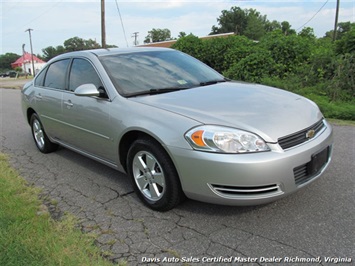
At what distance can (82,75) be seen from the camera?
160 inches

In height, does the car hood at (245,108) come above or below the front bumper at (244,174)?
above

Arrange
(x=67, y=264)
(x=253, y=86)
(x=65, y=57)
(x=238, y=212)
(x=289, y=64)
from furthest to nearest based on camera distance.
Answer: (x=289, y=64), (x=65, y=57), (x=253, y=86), (x=238, y=212), (x=67, y=264)

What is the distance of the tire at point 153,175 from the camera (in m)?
2.89

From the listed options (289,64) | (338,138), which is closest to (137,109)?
(338,138)

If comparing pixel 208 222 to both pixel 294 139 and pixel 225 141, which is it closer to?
pixel 225 141

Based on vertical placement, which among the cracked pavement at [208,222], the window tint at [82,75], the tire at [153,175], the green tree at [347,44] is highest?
the green tree at [347,44]

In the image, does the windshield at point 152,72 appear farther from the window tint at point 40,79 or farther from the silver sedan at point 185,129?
the window tint at point 40,79

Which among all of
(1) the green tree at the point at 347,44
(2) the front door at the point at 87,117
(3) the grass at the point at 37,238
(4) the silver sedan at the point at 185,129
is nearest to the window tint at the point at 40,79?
(4) the silver sedan at the point at 185,129

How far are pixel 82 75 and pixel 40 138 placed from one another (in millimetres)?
1898

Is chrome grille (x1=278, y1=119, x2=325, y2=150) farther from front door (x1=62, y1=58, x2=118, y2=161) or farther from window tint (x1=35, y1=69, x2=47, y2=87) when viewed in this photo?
window tint (x1=35, y1=69, x2=47, y2=87)

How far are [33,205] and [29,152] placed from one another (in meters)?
2.44

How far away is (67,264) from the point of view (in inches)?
92.5

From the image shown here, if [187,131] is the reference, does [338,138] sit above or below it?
below

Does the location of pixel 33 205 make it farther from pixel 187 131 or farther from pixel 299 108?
pixel 299 108
